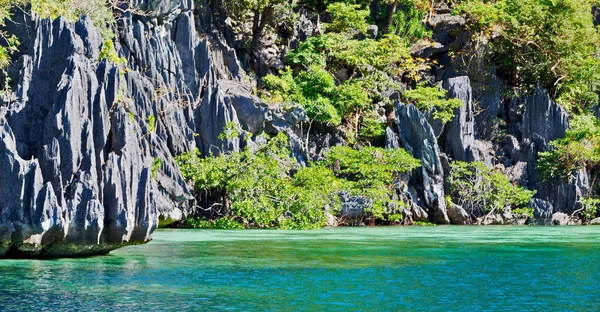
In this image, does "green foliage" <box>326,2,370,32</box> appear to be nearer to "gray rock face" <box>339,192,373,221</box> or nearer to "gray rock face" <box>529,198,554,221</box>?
"gray rock face" <box>339,192,373,221</box>

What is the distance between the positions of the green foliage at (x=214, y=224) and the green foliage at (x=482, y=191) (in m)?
11.7

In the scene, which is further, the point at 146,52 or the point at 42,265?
the point at 146,52

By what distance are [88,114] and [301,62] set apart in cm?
2170

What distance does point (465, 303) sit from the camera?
1062cm

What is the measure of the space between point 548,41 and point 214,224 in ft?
68.8

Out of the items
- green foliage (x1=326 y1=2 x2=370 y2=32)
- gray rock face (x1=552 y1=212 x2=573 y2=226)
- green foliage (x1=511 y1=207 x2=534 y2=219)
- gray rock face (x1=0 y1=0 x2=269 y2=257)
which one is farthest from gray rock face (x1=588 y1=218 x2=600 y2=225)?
gray rock face (x1=0 y1=0 x2=269 y2=257)

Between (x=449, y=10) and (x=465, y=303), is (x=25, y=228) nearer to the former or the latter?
(x=465, y=303)

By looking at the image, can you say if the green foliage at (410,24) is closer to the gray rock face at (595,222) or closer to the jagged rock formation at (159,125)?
the jagged rock formation at (159,125)

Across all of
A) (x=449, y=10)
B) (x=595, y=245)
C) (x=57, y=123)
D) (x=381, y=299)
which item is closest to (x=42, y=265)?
(x=57, y=123)

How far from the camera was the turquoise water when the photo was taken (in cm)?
1041

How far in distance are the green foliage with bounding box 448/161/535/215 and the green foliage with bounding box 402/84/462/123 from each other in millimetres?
2396

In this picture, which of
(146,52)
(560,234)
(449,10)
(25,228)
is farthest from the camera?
(449,10)

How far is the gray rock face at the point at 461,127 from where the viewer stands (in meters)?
36.2

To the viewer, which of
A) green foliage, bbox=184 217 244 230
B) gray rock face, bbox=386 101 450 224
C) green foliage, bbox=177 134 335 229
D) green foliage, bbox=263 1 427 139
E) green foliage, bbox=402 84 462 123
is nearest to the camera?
green foliage, bbox=177 134 335 229
